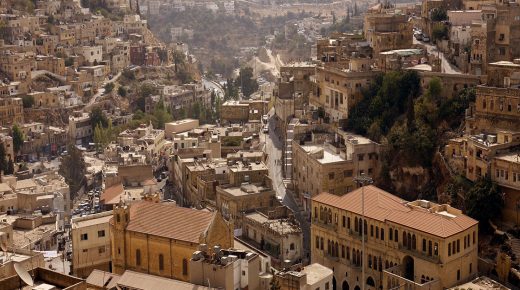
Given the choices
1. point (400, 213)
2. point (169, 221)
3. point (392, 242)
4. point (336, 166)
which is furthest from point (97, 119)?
point (392, 242)

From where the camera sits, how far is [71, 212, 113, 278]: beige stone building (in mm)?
37906

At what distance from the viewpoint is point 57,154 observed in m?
69.1

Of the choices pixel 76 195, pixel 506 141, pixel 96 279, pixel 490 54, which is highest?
pixel 490 54

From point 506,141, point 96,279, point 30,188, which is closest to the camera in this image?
point 96,279

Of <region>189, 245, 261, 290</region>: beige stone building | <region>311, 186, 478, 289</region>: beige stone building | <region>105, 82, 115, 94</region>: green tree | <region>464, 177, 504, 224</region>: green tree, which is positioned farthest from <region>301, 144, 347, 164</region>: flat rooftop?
<region>105, 82, 115, 94</region>: green tree

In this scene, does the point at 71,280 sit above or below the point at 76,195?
above

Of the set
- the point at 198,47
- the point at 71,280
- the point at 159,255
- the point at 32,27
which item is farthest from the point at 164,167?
the point at 198,47

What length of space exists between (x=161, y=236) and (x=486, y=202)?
13698 mm

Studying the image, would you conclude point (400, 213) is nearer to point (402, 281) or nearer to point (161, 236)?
point (402, 281)

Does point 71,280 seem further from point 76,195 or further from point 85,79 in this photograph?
point 85,79

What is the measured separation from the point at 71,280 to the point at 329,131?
31.3m

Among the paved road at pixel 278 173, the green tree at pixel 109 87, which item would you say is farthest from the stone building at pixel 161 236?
the green tree at pixel 109 87

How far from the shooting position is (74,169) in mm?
63031

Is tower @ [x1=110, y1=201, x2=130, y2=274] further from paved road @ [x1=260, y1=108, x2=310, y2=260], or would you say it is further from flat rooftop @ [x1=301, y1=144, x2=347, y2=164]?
flat rooftop @ [x1=301, y1=144, x2=347, y2=164]
